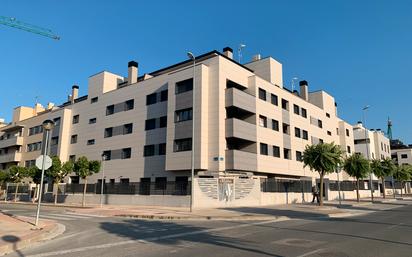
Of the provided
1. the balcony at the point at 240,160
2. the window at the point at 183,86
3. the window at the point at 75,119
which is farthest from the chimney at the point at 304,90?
the window at the point at 75,119

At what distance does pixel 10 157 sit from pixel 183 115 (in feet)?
142

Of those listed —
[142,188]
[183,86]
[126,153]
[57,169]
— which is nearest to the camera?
[142,188]

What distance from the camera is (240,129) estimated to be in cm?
3566

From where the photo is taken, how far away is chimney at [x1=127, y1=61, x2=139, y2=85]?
4750 cm

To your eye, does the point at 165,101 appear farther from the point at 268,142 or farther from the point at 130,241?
the point at 130,241

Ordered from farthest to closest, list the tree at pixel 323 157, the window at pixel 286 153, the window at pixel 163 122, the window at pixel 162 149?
the window at pixel 286 153
the window at pixel 163 122
the window at pixel 162 149
the tree at pixel 323 157

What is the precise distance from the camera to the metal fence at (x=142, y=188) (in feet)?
102

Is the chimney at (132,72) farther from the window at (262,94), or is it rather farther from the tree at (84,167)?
the window at (262,94)

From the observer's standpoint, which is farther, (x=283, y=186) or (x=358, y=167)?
(x=358, y=167)

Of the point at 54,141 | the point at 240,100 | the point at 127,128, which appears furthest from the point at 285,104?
the point at 54,141

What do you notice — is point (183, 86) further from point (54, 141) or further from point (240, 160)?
point (54, 141)

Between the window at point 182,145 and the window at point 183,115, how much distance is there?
7.50 feet

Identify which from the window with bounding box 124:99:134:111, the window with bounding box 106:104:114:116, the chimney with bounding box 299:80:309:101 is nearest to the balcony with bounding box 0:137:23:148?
the window with bounding box 106:104:114:116

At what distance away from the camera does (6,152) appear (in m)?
67.4
